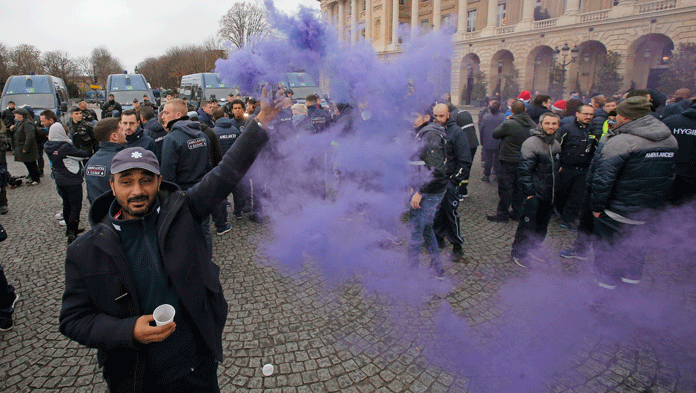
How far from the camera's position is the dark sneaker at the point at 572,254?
5125 millimetres

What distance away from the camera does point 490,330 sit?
3.56 m

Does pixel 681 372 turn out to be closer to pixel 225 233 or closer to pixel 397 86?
pixel 397 86

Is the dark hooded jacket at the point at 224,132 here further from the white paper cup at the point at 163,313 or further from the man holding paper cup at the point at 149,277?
the white paper cup at the point at 163,313

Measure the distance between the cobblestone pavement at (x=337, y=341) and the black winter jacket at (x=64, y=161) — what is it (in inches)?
45.4

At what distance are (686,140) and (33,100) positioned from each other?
19.0 m

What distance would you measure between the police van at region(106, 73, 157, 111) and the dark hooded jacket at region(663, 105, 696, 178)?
18.4m

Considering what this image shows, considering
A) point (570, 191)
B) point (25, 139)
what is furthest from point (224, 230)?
point (25, 139)

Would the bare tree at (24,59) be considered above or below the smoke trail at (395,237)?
above

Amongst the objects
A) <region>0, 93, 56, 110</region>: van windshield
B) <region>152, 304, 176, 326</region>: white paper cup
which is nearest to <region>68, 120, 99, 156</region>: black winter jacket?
<region>152, 304, 176, 326</region>: white paper cup

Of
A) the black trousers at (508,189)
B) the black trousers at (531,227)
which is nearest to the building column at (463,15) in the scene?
the black trousers at (508,189)

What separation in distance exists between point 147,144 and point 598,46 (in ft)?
113

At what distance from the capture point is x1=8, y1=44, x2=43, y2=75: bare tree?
4753cm

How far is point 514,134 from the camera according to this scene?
6.25 meters

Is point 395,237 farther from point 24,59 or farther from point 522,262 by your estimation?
Answer: point 24,59
